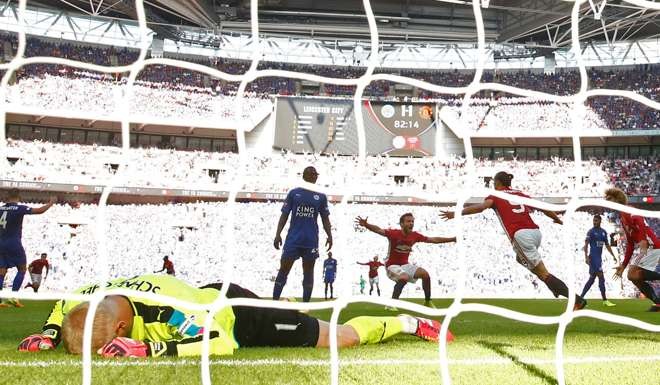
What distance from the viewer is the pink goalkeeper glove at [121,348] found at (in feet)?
9.25

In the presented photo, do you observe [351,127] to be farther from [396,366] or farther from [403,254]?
[396,366]

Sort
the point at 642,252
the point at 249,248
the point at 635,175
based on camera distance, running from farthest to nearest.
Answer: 1. the point at 635,175
2. the point at 249,248
3. the point at 642,252

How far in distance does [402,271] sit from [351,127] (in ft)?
71.2

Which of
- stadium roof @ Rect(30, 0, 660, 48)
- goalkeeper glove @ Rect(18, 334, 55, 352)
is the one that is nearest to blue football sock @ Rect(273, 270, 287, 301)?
goalkeeper glove @ Rect(18, 334, 55, 352)

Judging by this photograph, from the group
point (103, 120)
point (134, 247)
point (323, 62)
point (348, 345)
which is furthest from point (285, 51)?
point (348, 345)

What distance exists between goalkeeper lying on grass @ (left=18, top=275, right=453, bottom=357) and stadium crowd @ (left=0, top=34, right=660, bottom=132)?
26056 millimetres

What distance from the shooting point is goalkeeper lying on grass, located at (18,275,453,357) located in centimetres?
286

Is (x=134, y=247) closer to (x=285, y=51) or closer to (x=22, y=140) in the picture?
(x=22, y=140)

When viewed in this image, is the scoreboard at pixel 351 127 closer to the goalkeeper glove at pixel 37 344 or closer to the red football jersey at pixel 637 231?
the red football jersey at pixel 637 231

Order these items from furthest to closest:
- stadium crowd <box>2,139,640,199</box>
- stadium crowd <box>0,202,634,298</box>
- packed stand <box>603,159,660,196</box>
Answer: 1. stadium crowd <box>2,139,640,199</box>
2. packed stand <box>603,159,660,196</box>
3. stadium crowd <box>0,202,634,298</box>

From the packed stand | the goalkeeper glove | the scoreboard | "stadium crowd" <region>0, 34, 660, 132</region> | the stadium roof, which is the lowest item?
the goalkeeper glove

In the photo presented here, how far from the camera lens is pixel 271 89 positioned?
3119cm

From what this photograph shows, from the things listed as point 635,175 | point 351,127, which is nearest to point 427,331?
point 351,127

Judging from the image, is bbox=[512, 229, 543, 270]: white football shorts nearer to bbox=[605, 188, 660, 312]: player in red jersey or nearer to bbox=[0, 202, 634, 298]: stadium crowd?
bbox=[605, 188, 660, 312]: player in red jersey
